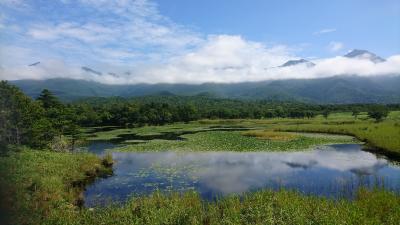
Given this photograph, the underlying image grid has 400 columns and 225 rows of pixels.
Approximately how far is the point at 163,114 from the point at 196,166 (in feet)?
260

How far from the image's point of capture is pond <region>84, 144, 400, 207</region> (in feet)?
77.4

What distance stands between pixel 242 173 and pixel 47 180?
1603 centimetres

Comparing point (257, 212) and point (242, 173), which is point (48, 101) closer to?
point (242, 173)

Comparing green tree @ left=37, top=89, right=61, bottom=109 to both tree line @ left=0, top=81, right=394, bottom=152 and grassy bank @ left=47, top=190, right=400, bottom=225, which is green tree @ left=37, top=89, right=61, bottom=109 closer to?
tree line @ left=0, top=81, right=394, bottom=152

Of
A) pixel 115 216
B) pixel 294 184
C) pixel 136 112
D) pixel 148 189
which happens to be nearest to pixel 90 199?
pixel 148 189

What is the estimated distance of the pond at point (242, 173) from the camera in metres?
23.6

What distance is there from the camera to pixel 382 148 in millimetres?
41688

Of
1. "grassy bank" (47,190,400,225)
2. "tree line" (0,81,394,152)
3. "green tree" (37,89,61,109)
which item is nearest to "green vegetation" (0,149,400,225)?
"grassy bank" (47,190,400,225)

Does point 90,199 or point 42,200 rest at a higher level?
point 42,200

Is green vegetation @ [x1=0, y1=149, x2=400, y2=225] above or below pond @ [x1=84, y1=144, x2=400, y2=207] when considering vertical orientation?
above

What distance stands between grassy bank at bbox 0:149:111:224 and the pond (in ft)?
4.81

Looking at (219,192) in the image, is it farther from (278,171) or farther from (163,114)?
(163,114)

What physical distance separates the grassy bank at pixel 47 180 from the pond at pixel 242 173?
1466 millimetres

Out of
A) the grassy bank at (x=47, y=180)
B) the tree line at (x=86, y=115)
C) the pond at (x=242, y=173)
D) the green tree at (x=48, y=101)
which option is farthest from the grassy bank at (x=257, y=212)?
the green tree at (x=48, y=101)
